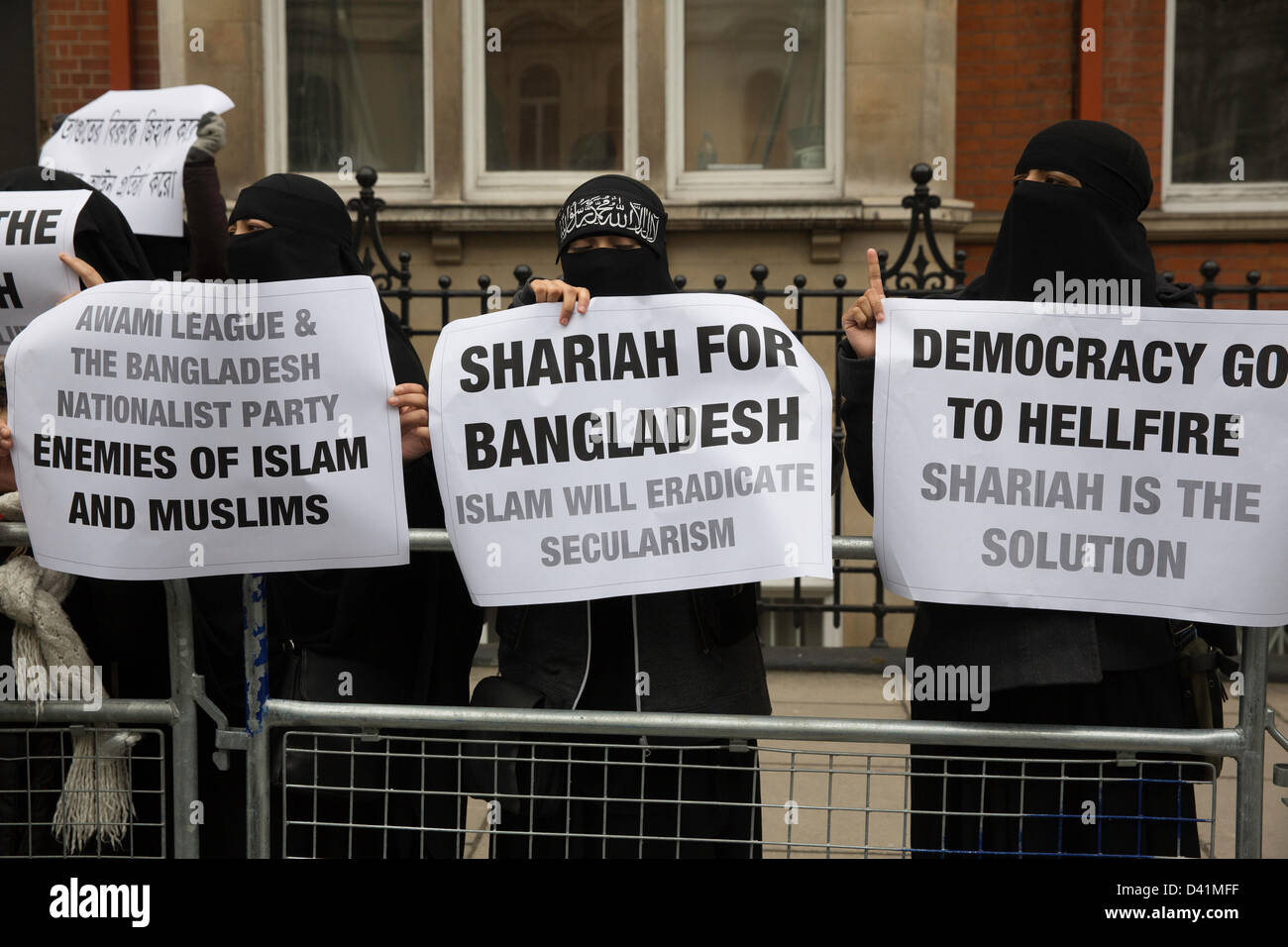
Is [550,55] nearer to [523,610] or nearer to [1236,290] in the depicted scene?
[1236,290]

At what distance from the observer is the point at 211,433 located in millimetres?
2592

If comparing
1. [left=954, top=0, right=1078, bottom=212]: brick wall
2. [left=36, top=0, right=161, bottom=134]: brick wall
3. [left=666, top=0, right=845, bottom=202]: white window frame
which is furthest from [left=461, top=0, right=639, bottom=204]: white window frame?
[left=36, top=0, right=161, bottom=134]: brick wall

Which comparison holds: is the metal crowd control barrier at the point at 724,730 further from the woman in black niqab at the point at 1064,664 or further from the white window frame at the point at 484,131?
the white window frame at the point at 484,131

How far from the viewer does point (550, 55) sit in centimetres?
792

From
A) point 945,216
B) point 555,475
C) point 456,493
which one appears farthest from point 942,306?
point 945,216

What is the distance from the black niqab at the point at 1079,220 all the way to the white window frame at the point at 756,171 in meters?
4.89

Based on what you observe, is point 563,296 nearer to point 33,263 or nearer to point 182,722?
point 182,722

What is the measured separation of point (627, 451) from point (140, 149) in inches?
120

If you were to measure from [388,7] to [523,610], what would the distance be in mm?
6233

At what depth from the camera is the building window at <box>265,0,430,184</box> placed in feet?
26.3

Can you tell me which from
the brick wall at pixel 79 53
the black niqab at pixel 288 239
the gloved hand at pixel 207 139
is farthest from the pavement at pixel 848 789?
the brick wall at pixel 79 53

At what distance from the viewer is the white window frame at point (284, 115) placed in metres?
7.83

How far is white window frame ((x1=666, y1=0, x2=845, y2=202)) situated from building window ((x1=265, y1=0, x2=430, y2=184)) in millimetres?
1553

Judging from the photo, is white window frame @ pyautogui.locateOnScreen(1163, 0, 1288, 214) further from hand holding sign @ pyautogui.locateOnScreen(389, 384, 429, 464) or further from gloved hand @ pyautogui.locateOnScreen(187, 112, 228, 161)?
hand holding sign @ pyautogui.locateOnScreen(389, 384, 429, 464)
